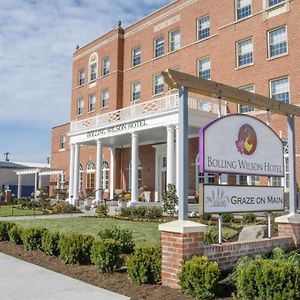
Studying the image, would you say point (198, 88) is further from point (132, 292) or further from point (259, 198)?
point (132, 292)

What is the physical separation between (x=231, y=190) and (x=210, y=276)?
2012 millimetres

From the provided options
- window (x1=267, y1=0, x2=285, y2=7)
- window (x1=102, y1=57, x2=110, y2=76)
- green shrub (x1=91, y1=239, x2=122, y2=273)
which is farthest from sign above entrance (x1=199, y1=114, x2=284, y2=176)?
window (x1=102, y1=57, x2=110, y2=76)

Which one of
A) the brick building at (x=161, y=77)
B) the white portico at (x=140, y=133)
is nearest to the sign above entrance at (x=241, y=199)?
the brick building at (x=161, y=77)

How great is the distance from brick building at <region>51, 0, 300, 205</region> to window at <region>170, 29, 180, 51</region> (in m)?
0.07

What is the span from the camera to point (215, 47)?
90.2 ft

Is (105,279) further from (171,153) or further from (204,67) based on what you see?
(204,67)

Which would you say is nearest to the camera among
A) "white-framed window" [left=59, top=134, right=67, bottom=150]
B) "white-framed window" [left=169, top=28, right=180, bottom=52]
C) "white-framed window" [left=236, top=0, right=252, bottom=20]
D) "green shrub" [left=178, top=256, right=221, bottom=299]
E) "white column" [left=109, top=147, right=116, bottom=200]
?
"green shrub" [left=178, top=256, right=221, bottom=299]

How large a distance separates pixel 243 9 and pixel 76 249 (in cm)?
2114

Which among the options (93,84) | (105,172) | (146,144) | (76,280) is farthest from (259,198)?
(93,84)

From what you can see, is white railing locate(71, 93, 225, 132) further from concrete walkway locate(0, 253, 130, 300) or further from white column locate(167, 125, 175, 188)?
concrete walkway locate(0, 253, 130, 300)

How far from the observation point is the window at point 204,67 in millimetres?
28061

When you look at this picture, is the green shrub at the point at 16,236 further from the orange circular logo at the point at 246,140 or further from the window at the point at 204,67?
the window at the point at 204,67

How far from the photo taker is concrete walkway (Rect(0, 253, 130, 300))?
6.66 meters

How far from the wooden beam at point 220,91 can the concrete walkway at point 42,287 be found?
3.59 metres
